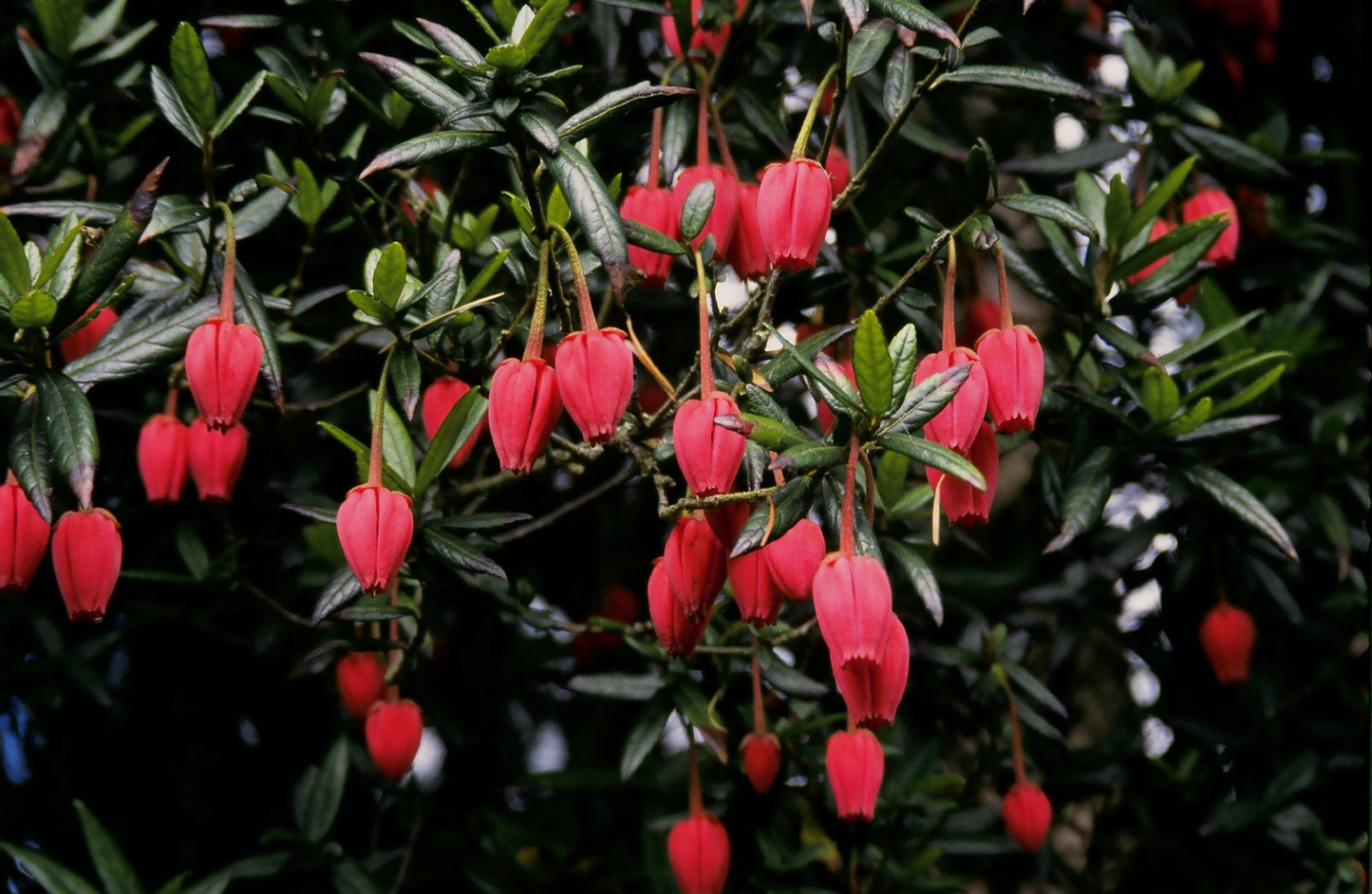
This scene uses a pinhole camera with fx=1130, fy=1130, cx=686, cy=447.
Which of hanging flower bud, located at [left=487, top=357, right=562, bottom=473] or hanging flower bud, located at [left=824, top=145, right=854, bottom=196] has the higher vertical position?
hanging flower bud, located at [left=487, top=357, right=562, bottom=473]

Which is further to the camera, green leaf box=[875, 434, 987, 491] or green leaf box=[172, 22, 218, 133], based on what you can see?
green leaf box=[172, 22, 218, 133]

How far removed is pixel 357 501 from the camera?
1085mm

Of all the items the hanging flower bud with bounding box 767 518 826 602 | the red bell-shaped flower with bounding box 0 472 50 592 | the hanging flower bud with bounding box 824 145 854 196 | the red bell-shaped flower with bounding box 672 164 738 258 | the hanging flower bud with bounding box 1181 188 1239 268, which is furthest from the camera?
the hanging flower bud with bounding box 1181 188 1239 268

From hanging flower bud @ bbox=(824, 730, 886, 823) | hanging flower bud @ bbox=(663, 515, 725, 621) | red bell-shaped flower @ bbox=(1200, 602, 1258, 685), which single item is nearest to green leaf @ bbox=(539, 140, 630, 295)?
hanging flower bud @ bbox=(663, 515, 725, 621)

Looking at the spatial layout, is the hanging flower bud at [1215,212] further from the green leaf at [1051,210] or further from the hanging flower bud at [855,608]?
the hanging flower bud at [855,608]

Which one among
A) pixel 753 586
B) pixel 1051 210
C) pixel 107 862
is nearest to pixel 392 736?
pixel 107 862

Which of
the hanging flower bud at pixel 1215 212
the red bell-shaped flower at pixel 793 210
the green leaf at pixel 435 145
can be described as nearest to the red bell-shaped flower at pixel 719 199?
the red bell-shaped flower at pixel 793 210

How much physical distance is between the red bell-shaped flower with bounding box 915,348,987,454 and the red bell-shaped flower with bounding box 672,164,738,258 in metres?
0.37

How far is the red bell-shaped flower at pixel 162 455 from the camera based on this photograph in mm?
1455

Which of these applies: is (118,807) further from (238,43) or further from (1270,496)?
(1270,496)

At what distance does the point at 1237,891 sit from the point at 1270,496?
713 millimetres

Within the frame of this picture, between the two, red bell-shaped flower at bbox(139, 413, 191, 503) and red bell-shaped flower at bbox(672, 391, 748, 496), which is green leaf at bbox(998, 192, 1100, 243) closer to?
red bell-shaped flower at bbox(672, 391, 748, 496)

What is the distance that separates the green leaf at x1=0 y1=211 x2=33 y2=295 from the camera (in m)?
1.09

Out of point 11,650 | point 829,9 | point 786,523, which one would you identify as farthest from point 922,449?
point 11,650
